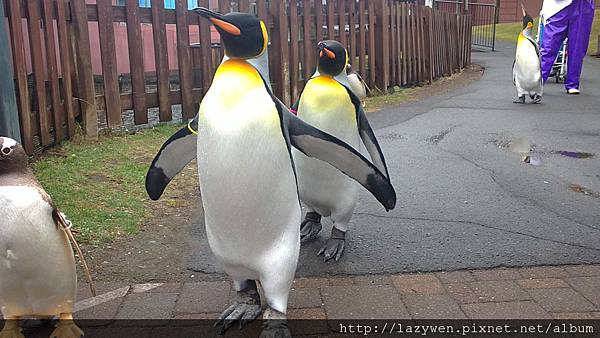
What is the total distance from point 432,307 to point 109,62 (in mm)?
4809

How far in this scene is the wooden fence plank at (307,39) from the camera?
334 inches

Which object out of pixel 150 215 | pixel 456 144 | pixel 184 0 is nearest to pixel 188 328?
pixel 150 215

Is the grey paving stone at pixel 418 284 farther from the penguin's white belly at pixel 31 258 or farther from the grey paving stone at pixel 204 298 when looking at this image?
the penguin's white belly at pixel 31 258

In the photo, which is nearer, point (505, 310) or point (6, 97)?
point (505, 310)

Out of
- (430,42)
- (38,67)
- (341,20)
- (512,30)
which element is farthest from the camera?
(512,30)

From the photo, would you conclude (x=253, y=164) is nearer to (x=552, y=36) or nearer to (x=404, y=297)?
(x=404, y=297)

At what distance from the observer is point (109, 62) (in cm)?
634

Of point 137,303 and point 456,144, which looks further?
point 456,144

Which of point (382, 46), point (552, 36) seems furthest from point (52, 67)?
point (552, 36)

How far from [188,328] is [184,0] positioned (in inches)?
202

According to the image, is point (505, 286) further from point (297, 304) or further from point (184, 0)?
point (184, 0)

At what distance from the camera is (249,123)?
2242 mm

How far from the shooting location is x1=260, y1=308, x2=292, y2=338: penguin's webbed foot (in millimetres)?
2428

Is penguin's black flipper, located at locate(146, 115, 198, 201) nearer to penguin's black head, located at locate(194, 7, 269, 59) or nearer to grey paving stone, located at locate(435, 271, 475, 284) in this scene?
penguin's black head, located at locate(194, 7, 269, 59)
